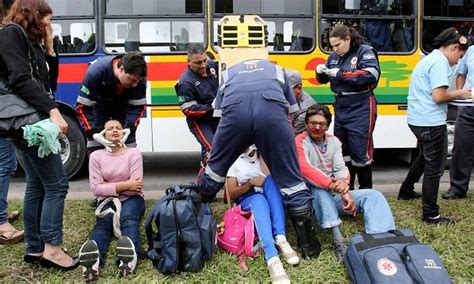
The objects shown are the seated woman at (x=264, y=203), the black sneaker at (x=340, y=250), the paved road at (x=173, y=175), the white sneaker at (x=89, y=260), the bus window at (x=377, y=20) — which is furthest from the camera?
the bus window at (x=377, y=20)

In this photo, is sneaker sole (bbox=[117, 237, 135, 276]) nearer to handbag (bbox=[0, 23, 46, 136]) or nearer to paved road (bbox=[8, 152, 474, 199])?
handbag (bbox=[0, 23, 46, 136])

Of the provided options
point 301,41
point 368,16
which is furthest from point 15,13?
point 368,16

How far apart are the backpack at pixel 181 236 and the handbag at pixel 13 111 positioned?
3.46 ft

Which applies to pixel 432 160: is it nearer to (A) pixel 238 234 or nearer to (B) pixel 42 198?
(A) pixel 238 234

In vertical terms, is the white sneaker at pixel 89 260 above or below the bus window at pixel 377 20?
below

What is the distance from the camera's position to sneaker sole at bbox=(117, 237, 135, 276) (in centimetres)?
324

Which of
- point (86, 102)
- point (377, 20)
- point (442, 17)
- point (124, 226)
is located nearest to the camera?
point (124, 226)

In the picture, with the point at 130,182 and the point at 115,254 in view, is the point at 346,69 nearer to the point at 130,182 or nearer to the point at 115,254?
the point at 130,182

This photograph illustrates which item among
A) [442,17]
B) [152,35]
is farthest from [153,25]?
[442,17]

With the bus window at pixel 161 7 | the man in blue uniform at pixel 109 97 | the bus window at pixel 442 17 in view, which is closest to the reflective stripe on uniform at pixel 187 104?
the man in blue uniform at pixel 109 97

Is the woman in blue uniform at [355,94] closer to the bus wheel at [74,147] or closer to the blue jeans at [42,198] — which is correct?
the blue jeans at [42,198]

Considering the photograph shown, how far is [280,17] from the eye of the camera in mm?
6168

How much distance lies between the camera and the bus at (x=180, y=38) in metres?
6.14

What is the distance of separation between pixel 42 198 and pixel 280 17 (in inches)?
156
